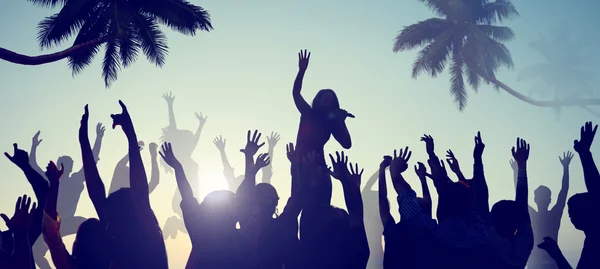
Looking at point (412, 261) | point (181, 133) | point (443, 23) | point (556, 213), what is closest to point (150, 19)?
point (181, 133)

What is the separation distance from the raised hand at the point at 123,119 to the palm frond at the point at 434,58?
81.0 feet

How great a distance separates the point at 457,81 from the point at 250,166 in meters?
25.1

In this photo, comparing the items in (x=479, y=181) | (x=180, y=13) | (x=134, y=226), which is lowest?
(x=134, y=226)

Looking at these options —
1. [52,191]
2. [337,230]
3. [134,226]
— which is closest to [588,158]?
[337,230]

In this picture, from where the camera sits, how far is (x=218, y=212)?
383 cm

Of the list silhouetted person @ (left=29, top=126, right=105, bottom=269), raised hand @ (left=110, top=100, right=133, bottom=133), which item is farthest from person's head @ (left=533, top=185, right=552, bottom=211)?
silhouetted person @ (left=29, top=126, right=105, bottom=269)

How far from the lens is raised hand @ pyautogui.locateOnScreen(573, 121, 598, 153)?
4.51 meters

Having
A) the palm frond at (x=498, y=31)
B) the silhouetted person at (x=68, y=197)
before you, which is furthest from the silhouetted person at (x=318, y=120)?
the palm frond at (x=498, y=31)

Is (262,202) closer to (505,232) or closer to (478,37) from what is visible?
(505,232)

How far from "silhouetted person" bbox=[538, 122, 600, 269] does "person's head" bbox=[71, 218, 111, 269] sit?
11.9 ft

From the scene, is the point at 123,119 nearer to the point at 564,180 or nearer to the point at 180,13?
the point at 564,180

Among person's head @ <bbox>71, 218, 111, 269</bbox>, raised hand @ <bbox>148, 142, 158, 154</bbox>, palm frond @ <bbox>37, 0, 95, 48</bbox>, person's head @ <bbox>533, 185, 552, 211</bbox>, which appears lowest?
person's head @ <bbox>71, 218, 111, 269</bbox>

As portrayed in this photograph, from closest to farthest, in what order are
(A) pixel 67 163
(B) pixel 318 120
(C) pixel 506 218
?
(C) pixel 506 218, (B) pixel 318 120, (A) pixel 67 163

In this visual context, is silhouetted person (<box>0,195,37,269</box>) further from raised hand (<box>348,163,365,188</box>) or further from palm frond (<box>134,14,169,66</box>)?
palm frond (<box>134,14,169,66</box>)
